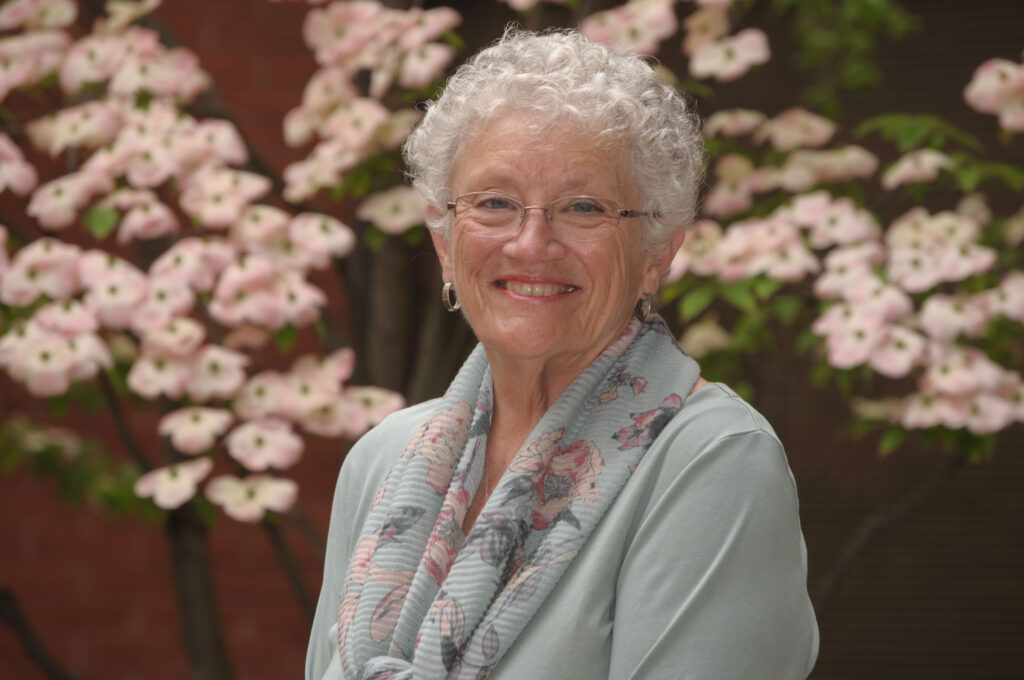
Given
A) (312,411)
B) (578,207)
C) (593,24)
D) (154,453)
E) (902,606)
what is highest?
(578,207)

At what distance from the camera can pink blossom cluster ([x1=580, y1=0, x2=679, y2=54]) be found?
307cm

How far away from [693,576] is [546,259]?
43cm

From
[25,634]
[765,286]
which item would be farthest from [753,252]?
[25,634]

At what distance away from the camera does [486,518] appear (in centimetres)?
147

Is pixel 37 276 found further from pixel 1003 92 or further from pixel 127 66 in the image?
pixel 1003 92

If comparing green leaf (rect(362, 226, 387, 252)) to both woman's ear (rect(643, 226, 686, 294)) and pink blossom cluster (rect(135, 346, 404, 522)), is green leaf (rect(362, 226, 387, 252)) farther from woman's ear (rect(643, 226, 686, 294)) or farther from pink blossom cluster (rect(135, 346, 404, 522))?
woman's ear (rect(643, 226, 686, 294))

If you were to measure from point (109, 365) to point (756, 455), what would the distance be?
80.1 inches

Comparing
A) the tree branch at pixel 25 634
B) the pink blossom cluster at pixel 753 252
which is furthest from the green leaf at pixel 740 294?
the tree branch at pixel 25 634

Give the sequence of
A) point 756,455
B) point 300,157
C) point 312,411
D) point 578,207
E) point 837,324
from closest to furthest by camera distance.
→ point 756,455, point 578,207, point 837,324, point 312,411, point 300,157

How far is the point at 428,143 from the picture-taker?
63.8 inches

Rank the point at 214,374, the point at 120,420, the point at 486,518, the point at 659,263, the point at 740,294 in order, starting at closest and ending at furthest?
the point at 486,518 < the point at 659,263 < the point at 740,294 < the point at 214,374 < the point at 120,420

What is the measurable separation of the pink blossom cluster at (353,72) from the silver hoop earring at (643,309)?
1657 mm

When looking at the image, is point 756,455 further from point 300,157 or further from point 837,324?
point 300,157

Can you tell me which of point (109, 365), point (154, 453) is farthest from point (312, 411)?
point (154, 453)
